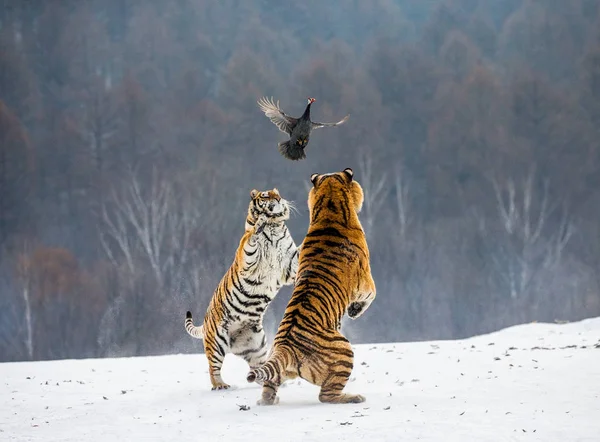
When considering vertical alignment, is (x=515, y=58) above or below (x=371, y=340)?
above

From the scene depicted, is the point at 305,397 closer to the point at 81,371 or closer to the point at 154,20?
the point at 81,371

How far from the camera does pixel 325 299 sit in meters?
6.38

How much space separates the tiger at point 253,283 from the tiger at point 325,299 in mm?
625

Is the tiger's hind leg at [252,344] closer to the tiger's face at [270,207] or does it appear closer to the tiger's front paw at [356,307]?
the tiger's face at [270,207]

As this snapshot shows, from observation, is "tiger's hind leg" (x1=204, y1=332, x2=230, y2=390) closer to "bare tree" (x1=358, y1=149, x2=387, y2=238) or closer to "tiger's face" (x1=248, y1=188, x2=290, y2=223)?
"tiger's face" (x1=248, y1=188, x2=290, y2=223)

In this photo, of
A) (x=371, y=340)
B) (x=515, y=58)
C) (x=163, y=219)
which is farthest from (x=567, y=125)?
(x=163, y=219)

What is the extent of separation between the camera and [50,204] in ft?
115

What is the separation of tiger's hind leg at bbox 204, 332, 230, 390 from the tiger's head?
1.58 meters

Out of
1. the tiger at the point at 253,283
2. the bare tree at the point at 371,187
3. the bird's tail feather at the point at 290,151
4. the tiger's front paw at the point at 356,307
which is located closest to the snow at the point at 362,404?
the tiger at the point at 253,283

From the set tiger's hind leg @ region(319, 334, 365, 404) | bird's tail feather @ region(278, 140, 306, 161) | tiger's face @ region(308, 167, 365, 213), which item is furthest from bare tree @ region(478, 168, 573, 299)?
tiger's hind leg @ region(319, 334, 365, 404)

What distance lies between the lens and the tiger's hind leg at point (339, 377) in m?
6.26

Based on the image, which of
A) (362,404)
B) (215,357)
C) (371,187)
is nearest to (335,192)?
(362,404)

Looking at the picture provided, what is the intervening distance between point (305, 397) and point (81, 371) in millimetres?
3564

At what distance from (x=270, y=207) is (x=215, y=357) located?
1324 mm
